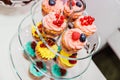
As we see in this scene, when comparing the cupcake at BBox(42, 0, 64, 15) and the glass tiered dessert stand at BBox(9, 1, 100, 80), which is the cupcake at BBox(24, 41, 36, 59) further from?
the cupcake at BBox(42, 0, 64, 15)

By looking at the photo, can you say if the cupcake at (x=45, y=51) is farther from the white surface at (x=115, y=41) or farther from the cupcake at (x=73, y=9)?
the white surface at (x=115, y=41)

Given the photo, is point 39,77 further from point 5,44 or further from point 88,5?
point 88,5

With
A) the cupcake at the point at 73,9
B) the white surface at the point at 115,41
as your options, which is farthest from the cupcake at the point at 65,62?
the white surface at the point at 115,41

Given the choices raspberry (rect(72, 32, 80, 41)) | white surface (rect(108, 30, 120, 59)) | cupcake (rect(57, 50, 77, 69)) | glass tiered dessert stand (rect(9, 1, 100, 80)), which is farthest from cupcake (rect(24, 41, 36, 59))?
white surface (rect(108, 30, 120, 59))

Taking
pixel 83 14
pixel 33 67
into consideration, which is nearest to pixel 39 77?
pixel 33 67

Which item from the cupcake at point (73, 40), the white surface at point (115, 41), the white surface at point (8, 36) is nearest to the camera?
the cupcake at point (73, 40)
